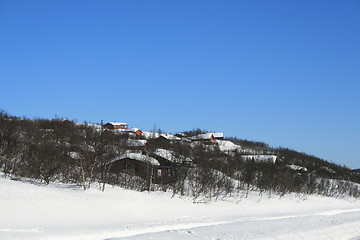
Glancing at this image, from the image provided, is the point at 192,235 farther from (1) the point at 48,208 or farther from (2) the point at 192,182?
(2) the point at 192,182

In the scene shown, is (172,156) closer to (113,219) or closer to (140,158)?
(140,158)

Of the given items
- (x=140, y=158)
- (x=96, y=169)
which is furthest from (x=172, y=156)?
(x=96, y=169)

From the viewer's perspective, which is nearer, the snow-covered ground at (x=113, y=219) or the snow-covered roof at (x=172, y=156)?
the snow-covered ground at (x=113, y=219)

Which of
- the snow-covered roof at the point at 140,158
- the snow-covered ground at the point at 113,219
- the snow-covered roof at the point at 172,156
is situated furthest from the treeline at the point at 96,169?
the snow-covered ground at the point at 113,219

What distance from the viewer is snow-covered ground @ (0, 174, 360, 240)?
41.9 feet

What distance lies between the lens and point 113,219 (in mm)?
16031

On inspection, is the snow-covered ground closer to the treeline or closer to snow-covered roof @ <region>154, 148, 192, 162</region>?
the treeline

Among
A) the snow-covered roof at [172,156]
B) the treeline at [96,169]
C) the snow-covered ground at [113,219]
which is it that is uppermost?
the snow-covered roof at [172,156]

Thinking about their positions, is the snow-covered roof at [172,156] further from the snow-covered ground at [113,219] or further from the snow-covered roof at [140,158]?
the snow-covered ground at [113,219]

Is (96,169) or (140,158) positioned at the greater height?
(140,158)

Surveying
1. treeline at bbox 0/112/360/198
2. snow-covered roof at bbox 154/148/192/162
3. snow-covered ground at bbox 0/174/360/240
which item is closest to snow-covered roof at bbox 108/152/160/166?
treeline at bbox 0/112/360/198

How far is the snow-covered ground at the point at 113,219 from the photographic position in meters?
12.8

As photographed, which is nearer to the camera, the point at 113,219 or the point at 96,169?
the point at 113,219

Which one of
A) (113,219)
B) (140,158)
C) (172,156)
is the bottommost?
(113,219)
